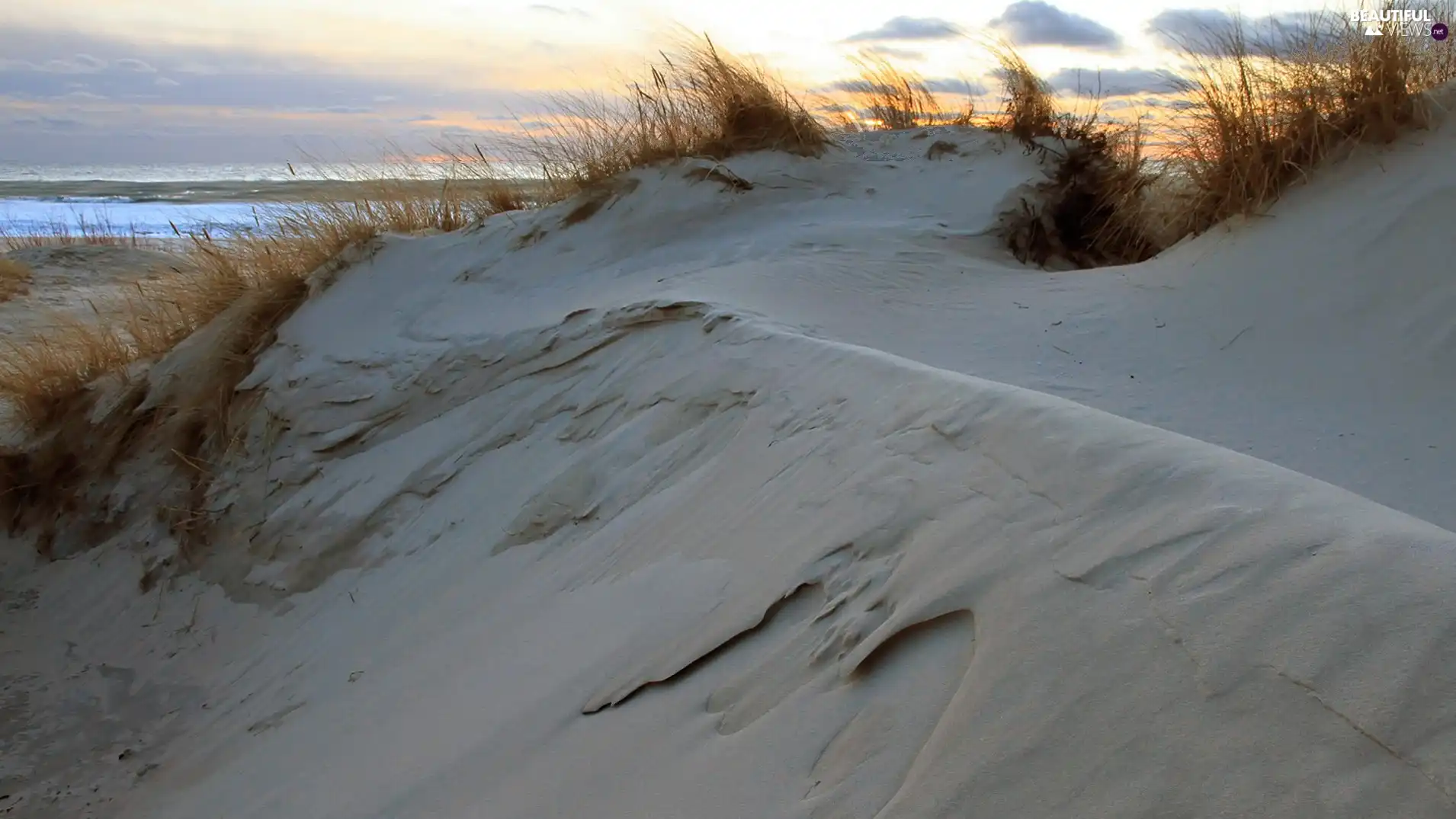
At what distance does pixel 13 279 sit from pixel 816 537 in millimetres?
12428

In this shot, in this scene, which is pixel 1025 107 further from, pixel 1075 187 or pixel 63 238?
pixel 63 238

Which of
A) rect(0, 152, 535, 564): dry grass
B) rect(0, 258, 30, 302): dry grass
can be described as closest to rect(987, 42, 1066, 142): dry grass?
rect(0, 152, 535, 564): dry grass

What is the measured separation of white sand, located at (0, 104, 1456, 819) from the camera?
1.33 metres

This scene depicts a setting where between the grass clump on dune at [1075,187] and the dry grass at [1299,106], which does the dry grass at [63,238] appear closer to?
the grass clump on dune at [1075,187]

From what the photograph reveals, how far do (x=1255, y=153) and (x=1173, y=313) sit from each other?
1034 mm

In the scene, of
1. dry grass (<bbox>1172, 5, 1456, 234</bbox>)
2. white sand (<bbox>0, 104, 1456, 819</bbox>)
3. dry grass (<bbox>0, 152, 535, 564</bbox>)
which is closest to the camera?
white sand (<bbox>0, 104, 1456, 819</bbox>)

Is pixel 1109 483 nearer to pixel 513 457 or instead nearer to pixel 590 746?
pixel 590 746

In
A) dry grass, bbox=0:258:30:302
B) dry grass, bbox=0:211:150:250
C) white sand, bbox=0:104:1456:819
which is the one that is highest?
dry grass, bbox=0:211:150:250

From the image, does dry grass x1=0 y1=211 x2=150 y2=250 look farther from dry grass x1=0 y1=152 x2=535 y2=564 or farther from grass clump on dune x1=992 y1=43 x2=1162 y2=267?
grass clump on dune x1=992 y1=43 x2=1162 y2=267

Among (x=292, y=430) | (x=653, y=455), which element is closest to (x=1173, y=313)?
(x=653, y=455)

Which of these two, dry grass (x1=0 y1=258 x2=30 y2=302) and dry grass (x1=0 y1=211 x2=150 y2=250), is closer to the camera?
dry grass (x1=0 y1=258 x2=30 y2=302)

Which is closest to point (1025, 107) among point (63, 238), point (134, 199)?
point (63, 238)

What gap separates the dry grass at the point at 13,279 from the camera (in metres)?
10.4

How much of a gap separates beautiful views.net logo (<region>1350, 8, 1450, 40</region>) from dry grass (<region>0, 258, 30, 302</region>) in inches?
473
